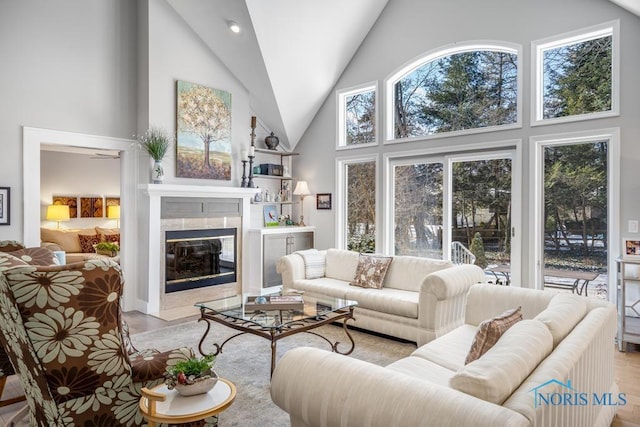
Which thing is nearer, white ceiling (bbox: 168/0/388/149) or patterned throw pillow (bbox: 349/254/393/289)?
patterned throw pillow (bbox: 349/254/393/289)

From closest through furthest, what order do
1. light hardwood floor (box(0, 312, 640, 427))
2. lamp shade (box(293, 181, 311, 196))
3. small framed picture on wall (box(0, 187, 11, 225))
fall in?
light hardwood floor (box(0, 312, 640, 427)) → small framed picture on wall (box(0, 187, 11, 225)) → lamp shade (box(293, 181, 311, 196))

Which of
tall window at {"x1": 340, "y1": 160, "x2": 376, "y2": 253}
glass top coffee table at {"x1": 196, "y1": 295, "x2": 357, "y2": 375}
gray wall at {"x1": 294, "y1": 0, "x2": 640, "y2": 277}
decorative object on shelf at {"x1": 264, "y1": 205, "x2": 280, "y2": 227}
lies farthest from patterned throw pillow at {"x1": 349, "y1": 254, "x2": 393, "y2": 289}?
Result: decorative object on shelf at {"x1": 264, "y1": 205, "x2": 280, "y2": 227}

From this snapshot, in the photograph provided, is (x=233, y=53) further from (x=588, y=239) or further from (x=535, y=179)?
(x=588, y=239)

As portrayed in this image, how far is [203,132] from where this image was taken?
5.63 metres

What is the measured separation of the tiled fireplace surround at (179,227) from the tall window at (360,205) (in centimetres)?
150

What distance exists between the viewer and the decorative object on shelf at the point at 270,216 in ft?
21.5

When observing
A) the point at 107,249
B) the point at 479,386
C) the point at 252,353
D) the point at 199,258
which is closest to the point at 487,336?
the point at 479,386

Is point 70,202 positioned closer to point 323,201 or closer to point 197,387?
point 323,201

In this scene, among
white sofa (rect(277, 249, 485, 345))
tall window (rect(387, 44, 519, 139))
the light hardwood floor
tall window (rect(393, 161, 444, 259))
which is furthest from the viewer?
tall window (rect(393, 161, 444, 259))

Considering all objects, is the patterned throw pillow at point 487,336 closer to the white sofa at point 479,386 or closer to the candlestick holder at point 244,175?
the white sofa at point 479,386

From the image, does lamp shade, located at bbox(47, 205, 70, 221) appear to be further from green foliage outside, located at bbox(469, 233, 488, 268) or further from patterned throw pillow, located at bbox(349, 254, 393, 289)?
green foliage outside, located at bbox(469, 233, 488, 268)

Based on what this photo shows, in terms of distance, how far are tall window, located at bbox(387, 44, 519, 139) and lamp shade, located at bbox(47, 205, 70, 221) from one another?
6.11 m

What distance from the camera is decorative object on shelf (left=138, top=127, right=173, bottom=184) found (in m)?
5.01

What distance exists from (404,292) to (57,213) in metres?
6.56
